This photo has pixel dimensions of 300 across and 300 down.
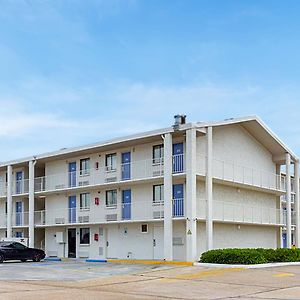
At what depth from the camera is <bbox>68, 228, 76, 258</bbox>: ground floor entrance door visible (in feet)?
124

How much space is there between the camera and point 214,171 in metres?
32.6

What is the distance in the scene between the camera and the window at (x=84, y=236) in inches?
1453

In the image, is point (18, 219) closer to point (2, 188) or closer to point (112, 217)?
point (2, 188)

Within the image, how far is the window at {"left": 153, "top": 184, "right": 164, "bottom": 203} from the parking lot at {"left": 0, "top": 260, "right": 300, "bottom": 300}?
16.6 feet

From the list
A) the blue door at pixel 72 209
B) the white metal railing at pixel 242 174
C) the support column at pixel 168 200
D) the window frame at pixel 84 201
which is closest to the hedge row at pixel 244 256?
the support column at pixel 168 200

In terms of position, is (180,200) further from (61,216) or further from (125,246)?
(61,216)

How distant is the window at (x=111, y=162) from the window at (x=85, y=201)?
251cm

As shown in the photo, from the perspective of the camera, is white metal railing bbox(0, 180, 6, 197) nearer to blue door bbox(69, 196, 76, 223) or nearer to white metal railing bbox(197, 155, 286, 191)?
blue door bbox(69, 196, 76, 223)

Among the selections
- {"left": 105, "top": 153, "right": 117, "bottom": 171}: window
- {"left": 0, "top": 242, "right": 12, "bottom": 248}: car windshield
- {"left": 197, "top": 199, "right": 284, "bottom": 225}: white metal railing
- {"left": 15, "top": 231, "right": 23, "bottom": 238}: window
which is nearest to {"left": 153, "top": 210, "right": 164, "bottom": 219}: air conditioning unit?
{"left": 197, "top": 199, "right": 284, "bottom": 225}: white metal railing

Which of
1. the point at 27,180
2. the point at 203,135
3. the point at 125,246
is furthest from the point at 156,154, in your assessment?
the point at 27,180

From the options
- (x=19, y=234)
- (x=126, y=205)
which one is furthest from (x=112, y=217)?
(x=19, y=234)

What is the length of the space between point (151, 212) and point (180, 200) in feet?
8.13

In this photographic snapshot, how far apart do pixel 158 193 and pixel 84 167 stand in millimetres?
6749

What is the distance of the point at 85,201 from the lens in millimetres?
37188
